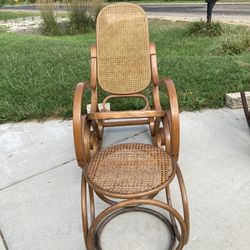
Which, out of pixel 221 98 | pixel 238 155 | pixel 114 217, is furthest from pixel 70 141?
pixel 221 98

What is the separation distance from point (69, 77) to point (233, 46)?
3.00 meters

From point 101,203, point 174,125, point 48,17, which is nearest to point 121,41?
point 174,125

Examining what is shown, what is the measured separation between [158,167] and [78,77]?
9.90ft

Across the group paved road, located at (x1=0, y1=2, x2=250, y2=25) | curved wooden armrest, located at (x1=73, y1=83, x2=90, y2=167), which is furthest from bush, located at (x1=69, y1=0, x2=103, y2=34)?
curved wooden armrest, located at (x1=73, y1=83, x2=90, y2=167)

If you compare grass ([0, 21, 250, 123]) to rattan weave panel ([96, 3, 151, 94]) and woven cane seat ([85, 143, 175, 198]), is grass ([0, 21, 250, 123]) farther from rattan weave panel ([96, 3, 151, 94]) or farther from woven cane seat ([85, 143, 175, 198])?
woven cane seat ([85, 143, 175, 198])

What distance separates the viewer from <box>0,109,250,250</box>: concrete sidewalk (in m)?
1.86

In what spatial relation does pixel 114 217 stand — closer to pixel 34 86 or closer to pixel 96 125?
pixel 96 125

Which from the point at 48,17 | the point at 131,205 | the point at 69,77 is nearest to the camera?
the point at 131,205

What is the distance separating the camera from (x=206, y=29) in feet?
24.5

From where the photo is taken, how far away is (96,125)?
2.64m

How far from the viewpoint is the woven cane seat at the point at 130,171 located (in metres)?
1.49

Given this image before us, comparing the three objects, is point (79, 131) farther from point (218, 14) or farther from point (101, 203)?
point (218, 14)

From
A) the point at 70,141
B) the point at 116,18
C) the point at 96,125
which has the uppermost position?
the point at 116,18

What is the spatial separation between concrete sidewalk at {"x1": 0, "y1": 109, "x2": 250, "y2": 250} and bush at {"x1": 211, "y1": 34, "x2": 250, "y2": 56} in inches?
98.7
